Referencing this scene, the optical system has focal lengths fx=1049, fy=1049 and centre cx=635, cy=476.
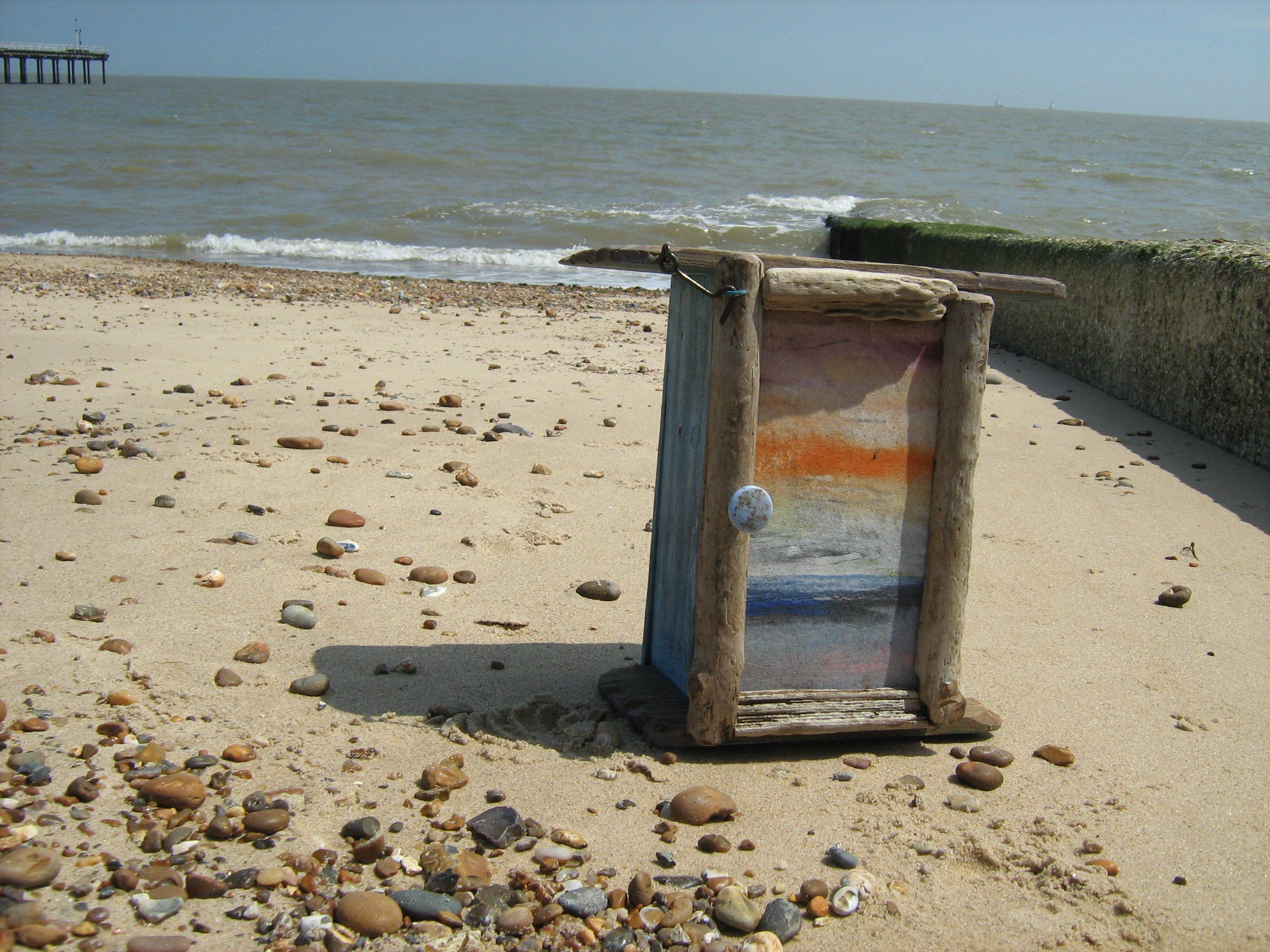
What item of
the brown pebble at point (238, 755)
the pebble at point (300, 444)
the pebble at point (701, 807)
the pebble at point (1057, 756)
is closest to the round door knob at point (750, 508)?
the pebble at point (701, 807)

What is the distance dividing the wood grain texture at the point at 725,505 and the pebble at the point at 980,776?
0.69 m

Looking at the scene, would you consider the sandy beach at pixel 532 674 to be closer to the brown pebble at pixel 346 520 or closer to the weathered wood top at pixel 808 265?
the brown pebble at pixel 346 520

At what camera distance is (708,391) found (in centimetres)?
285

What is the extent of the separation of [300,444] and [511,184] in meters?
25.1

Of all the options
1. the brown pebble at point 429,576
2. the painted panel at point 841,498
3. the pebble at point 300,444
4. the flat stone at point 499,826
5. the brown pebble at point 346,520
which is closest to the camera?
the flat stone at point 499,826

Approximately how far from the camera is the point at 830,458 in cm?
299

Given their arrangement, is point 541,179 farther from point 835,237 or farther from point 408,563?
point 408,563

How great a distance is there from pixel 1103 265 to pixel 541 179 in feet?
79.6

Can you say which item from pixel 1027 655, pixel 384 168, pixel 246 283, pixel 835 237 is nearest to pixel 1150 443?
pixel 1027 655

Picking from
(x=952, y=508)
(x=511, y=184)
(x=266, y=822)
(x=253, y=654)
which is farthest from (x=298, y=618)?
(x=511, y=184)

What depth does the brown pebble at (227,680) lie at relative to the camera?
3.23 m

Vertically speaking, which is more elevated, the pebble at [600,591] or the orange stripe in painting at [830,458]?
the orange stripe in painting at [830,458]

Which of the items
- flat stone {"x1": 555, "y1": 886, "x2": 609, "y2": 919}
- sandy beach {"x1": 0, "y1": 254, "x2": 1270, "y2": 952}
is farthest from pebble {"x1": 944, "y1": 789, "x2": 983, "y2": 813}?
flat stone {"x1": 555, "y1": 886, "x2": 609, "y2": 919}

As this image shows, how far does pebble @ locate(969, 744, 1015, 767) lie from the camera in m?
3.09
